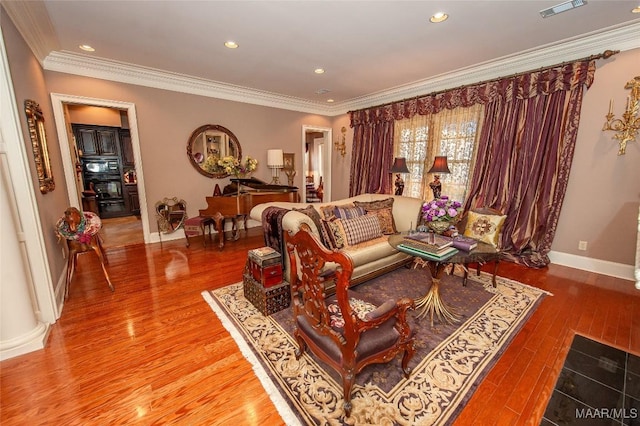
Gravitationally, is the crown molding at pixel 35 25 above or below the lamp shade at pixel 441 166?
above

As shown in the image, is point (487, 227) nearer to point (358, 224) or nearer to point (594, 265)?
point (594, 265)

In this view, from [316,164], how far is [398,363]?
28.9 feet

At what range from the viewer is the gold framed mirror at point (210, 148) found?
481 cm

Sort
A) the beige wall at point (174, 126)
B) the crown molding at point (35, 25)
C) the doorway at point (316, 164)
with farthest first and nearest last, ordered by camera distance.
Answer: the doorway at point (316, 164) → the beige wall at point (174, 126) → the crown molding at point (35, 25)

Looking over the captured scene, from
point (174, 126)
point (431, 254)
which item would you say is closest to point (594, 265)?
point (431, 254)

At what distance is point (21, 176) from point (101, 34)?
1979mm

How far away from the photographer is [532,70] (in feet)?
11.6

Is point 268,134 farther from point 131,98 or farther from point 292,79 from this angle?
point 131,98

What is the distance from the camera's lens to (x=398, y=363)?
184 cm

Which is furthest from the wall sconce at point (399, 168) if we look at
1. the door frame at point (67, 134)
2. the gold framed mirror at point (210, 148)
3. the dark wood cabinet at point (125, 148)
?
the dark wood cabinet at point (125, 148)

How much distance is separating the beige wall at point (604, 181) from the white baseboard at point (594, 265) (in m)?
0.06

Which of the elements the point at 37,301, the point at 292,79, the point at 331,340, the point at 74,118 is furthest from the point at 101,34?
the point at 74,118

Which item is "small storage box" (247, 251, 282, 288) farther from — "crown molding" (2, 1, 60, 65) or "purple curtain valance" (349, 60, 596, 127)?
"purple curtain valance" (349, 60, 596, 127)

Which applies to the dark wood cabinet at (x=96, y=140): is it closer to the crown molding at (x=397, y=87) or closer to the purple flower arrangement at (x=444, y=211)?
the crown molding at (x=397, y=87)
